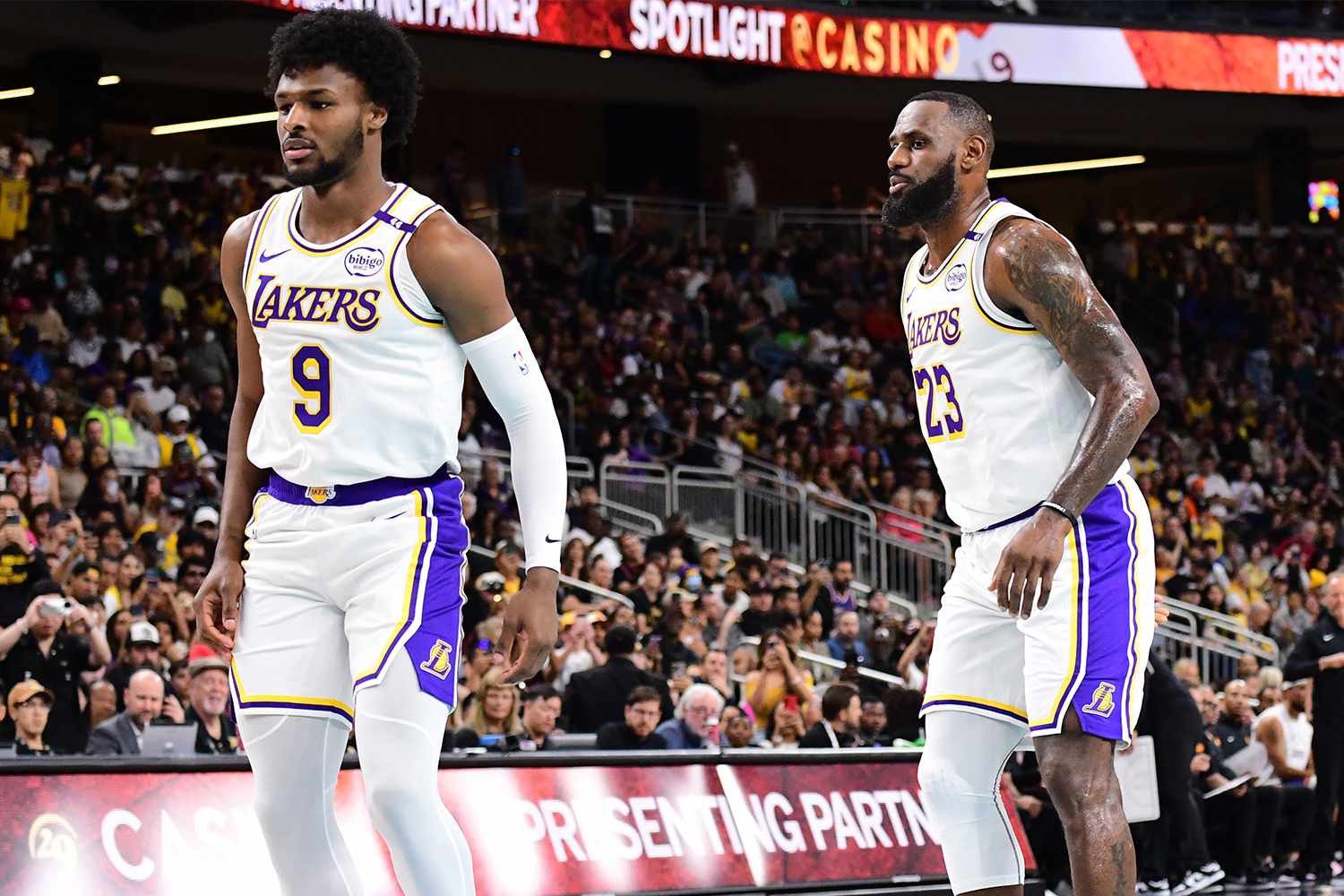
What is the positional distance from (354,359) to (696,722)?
7396 mm

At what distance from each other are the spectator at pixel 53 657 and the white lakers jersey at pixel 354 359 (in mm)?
6440

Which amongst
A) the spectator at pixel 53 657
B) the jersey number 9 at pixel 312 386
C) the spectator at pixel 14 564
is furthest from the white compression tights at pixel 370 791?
the spectator at pixel 14 564

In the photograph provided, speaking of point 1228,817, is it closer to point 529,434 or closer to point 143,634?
point 143,634

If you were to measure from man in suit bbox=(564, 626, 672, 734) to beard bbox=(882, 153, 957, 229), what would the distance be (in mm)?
6926

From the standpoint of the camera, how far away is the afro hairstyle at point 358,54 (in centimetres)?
453

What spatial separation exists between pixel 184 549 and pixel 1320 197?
22.6 metres

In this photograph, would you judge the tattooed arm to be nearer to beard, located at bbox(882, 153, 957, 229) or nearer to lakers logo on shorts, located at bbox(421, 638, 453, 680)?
beard, located at bbox(882, 153, 957, 229)

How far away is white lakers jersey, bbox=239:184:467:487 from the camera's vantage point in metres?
4.43

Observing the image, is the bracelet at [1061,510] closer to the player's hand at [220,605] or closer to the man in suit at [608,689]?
the player's hand at [220,605]

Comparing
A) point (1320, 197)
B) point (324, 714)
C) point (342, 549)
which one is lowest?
point (324, 714)

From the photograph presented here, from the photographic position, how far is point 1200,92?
83.8 feet

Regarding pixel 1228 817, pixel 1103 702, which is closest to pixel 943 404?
pixel 1103 702

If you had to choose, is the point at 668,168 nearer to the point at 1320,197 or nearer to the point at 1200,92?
the point at 1200,92

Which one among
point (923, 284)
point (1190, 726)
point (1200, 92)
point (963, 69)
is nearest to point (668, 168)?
point (963, 69)
